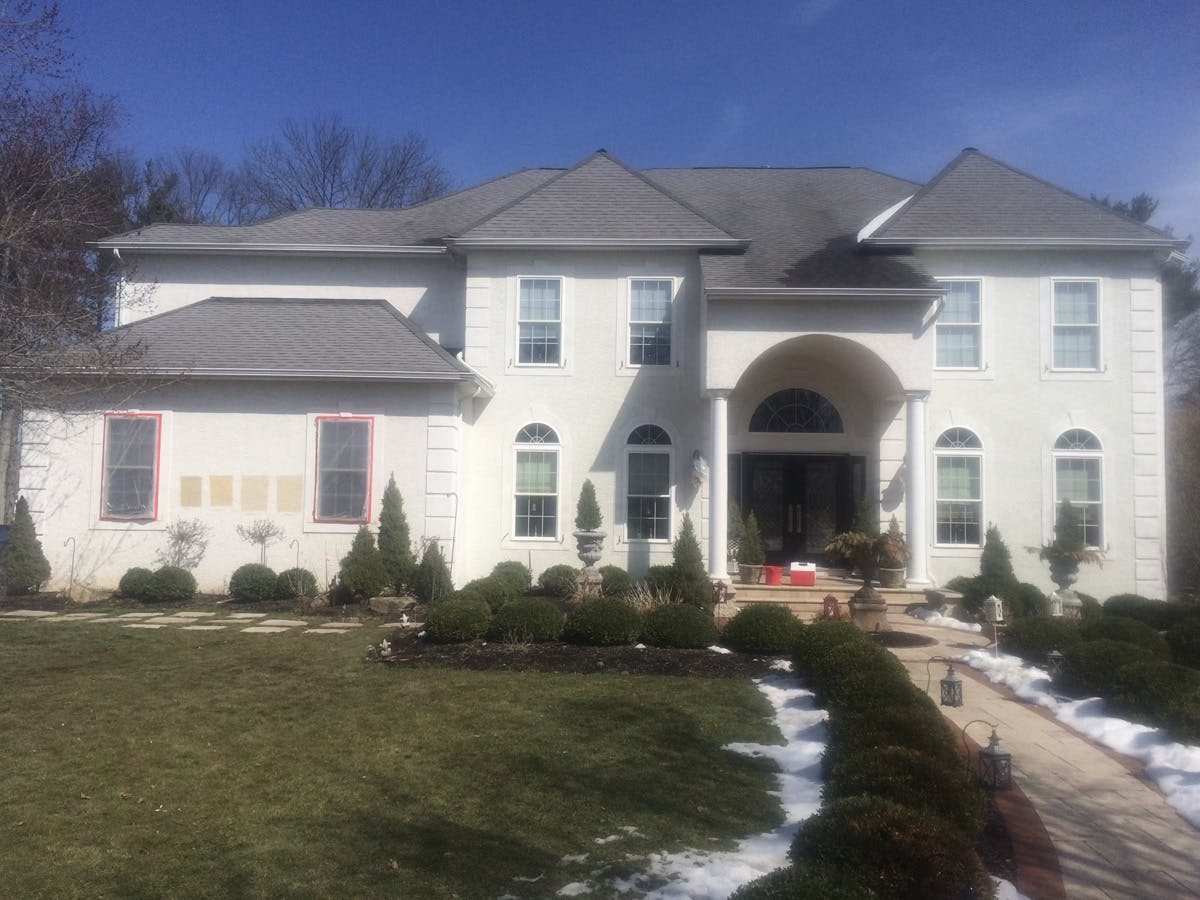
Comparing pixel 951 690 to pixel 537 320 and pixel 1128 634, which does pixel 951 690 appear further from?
pixel 537 320

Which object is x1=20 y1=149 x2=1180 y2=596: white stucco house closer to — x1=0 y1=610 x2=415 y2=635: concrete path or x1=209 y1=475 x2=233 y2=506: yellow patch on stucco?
x1=209 y1=475 x2=233 y2=506: yellow patch on stucco

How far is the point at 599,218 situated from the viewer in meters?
16.4

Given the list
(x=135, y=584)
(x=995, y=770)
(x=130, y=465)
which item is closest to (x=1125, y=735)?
(x=995, y=770)

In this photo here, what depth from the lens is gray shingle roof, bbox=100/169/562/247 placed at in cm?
1752


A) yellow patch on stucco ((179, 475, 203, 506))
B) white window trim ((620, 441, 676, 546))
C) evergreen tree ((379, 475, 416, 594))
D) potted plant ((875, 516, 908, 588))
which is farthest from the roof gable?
Answer: yellow patch on stucco ((179, 475, 203, 506))

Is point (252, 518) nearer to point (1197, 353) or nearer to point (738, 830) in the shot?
point (738, 830)

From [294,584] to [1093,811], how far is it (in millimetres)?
11982

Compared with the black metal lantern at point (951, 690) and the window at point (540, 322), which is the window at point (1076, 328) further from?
the black metal lantern at point (951, 690)

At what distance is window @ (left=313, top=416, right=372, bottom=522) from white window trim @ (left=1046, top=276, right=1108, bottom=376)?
12.5 metres

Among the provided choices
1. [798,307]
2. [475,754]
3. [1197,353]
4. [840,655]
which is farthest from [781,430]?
[1197,353]

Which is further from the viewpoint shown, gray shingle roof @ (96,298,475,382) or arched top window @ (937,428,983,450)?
arched top window @ (937,428,983,450)

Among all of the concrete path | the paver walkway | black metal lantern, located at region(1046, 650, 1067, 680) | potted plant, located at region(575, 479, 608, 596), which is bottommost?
the paver walkway

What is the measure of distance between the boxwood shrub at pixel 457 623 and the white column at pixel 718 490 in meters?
5.04

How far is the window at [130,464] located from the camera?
1484 cm
